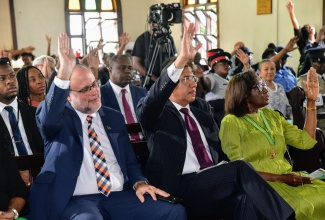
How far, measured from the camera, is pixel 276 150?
11.1 ft

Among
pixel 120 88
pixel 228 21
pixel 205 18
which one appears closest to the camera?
pixel 120 88

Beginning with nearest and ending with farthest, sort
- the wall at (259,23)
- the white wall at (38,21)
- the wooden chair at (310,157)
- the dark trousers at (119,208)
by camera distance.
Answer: the dark trousers at (119,208) → the wooden chair at (310,157) → the wall at (259,23) → the white wall at (38,21)

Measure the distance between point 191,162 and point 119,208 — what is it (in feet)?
1.86

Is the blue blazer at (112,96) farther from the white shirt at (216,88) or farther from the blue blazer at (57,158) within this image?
the blue blazer at (57,158)

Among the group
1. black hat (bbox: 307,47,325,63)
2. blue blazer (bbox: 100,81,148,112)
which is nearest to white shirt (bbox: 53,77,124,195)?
blue blazer (bbox: 100,81,148,112)

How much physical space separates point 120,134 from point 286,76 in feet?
13.5

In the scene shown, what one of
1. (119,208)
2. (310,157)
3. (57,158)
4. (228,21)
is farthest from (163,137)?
(228,21)

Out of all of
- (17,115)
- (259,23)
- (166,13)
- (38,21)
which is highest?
(166,13)

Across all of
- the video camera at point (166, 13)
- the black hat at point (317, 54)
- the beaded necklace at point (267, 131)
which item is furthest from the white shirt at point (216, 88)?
the beaded necklace at point (267, 131)

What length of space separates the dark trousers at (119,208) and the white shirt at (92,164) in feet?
0.15

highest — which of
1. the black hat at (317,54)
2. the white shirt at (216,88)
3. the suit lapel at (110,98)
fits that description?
the black hat at (317,54)

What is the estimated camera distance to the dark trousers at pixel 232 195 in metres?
2.75

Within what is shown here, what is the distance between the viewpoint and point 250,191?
9.09ft

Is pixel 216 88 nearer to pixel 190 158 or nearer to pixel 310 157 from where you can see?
pixel 310 157
